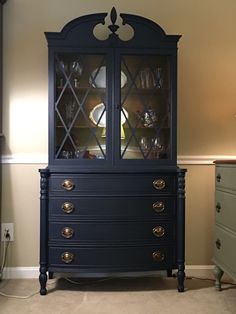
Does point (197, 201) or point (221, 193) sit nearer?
point (221, 193)

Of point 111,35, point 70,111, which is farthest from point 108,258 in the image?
point 111,35

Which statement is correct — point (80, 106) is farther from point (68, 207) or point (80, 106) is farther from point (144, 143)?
point (68, 207)

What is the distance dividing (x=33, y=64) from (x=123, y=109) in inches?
30.3

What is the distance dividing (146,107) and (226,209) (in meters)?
0.79

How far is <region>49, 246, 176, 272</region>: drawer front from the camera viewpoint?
2.28 meters

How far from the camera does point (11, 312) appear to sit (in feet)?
6.74

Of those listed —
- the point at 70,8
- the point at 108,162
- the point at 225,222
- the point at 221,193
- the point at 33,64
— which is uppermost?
the point at 70,8

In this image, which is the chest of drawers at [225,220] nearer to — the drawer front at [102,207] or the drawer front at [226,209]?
the drawer front at [226,209]

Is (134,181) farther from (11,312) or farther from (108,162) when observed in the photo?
(11,312)

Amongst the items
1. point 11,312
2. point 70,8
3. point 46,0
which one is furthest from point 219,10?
point 11,312

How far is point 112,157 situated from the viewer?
236 centimetres

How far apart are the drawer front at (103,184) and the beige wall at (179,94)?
0.47m

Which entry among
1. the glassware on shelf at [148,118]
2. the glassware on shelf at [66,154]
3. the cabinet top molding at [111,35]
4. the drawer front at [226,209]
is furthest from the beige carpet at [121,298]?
the cabinet top molding at [111,35]

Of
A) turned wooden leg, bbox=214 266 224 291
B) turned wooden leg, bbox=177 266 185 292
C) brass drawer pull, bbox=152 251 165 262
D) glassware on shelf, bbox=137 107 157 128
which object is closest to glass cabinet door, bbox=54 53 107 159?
glassware on shelf, bbox=137 107 157 128
